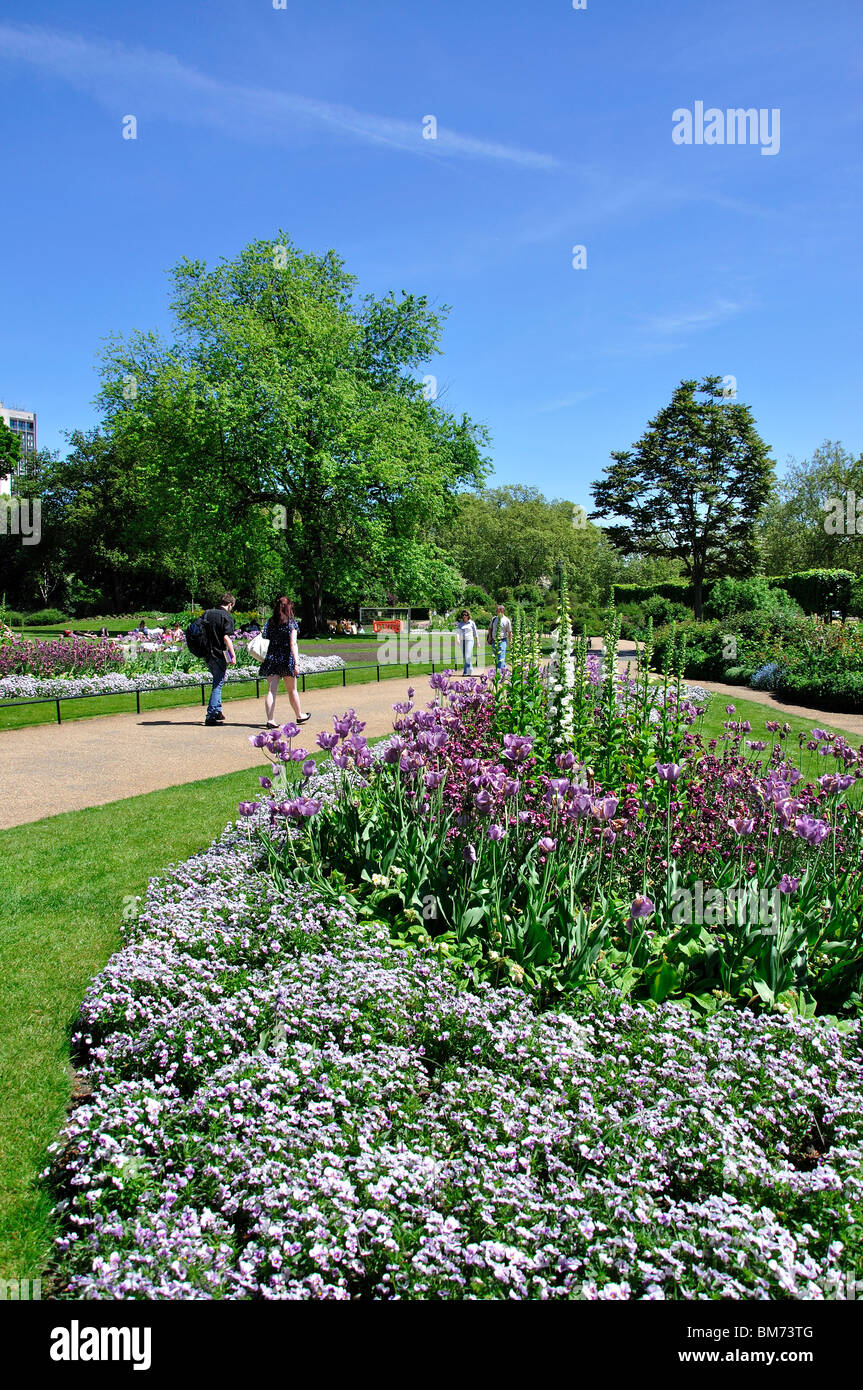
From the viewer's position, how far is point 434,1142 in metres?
2.58

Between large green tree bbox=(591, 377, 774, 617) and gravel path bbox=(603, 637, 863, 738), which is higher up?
large green tree bbox=(591, 377, 774, 617)

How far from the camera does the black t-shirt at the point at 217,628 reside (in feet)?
37.4

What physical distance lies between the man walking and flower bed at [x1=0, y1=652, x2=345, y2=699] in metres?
1.89

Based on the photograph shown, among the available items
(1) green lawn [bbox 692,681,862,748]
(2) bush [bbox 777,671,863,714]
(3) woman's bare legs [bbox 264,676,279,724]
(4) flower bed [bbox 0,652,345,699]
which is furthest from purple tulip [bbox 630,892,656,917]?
(2) bush [bbox 777,671,863,714]

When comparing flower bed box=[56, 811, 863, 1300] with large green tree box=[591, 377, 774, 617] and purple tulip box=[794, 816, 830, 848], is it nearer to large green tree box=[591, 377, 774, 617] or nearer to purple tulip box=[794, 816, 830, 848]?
purple tulip box=[794, 816, 830, 848]

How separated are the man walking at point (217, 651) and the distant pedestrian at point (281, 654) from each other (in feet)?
3.36

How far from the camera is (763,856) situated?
4.41m

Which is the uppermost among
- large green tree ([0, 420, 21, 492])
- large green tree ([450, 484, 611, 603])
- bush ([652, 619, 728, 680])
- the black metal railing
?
large green tree ([0, 420, 21, 492])

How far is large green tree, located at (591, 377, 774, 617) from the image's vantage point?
1844 inches

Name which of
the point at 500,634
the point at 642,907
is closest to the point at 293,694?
the point at 500,634

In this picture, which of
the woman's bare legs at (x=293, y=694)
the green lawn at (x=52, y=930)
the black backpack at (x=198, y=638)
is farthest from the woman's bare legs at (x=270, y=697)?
the green lawn at (x=52, y=930)

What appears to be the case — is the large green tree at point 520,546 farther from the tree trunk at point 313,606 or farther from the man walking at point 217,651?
the man walking at point 217,651

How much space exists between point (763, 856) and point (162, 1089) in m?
3.18
